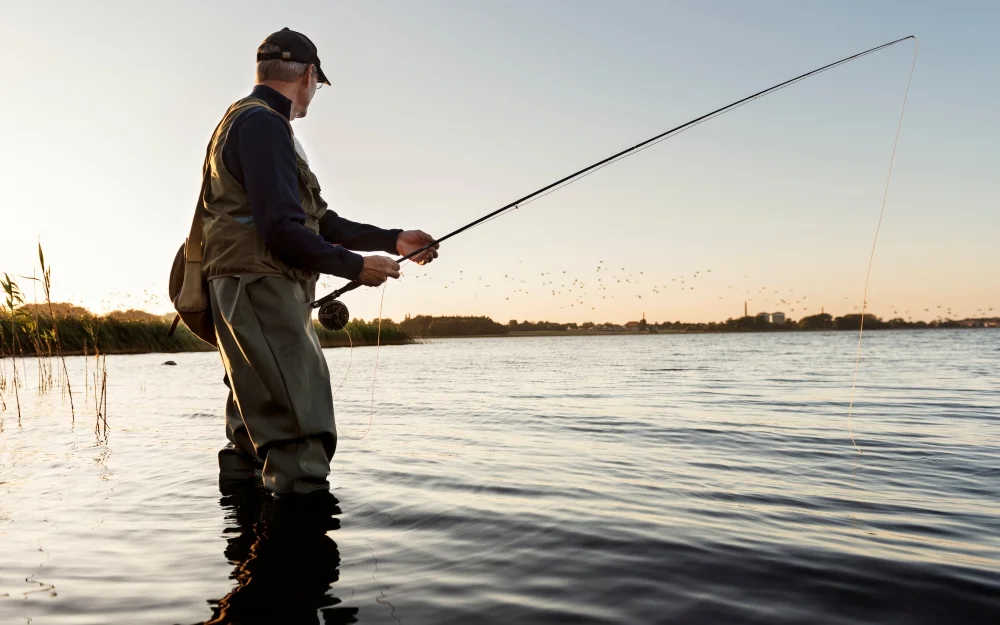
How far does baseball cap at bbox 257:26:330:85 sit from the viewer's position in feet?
12.6

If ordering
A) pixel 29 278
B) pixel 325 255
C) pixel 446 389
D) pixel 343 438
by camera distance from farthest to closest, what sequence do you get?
pixel 446 389 < pixel 29 278 < pixel 343 438 < pixel 325 255

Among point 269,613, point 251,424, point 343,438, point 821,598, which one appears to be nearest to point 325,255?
point 251,424

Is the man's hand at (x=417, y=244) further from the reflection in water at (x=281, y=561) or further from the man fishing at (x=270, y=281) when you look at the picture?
the reflection in water at (x=281, y=561)

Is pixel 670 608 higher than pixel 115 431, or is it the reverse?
pixel 670 608

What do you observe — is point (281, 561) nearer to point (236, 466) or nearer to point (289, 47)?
point (236, 466)

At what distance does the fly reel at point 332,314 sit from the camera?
14.2 feet

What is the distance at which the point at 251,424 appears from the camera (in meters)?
3.59

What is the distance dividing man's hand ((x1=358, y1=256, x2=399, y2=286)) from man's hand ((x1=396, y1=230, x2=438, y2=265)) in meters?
0.66

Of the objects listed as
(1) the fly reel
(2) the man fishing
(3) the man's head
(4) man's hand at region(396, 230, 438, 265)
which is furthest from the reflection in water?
(3) the man's head

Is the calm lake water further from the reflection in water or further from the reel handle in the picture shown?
the reel handle

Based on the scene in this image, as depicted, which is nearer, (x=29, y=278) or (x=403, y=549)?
(x=403, y=549)

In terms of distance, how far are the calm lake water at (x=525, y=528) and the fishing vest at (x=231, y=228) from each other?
126cm

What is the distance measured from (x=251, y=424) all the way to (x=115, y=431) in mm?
5567

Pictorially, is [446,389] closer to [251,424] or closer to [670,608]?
[251,424]
